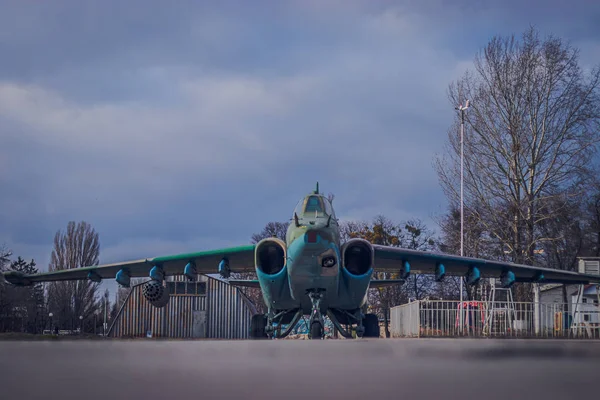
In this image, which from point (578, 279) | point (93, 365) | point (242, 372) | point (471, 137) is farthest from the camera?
point (471, 137)

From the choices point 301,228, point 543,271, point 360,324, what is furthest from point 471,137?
point 301,228

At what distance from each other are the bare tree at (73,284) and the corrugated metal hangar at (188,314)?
34.9 ft

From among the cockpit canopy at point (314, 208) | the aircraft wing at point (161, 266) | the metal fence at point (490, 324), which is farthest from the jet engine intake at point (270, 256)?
the metal fence at point (490, 324)

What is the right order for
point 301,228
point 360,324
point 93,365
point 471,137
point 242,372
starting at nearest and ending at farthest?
point 242,372, point 93,365, point 301,228, point 360,324, point 471,137

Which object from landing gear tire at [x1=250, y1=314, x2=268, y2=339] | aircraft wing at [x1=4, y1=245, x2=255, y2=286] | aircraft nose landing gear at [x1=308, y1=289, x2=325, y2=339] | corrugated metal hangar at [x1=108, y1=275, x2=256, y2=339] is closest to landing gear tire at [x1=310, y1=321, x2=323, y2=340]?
aircraft nose landing gear at [x1=308, y1=289, x2=325, y2=339]

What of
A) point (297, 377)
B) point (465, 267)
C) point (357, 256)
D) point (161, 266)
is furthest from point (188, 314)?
point (297, 377)

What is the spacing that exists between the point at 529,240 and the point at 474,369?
Result: 3006 centimetres

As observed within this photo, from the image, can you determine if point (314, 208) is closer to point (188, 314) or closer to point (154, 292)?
point (154, 292)

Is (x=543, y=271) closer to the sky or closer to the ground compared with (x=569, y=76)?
closer to the ground

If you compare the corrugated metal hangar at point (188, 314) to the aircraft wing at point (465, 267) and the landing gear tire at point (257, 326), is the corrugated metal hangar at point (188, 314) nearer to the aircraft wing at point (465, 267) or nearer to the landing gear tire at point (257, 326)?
the landing gear tire at point (257, 326)

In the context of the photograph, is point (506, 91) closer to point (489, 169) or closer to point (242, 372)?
point (489, 169)

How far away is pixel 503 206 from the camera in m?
33.0

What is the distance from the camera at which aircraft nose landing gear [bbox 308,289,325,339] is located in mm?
14453

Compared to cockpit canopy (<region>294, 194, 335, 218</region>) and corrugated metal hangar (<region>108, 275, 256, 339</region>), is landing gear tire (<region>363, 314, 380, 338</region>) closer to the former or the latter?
cockpit canopy (<region>294, 194, 335, 218</region>)
